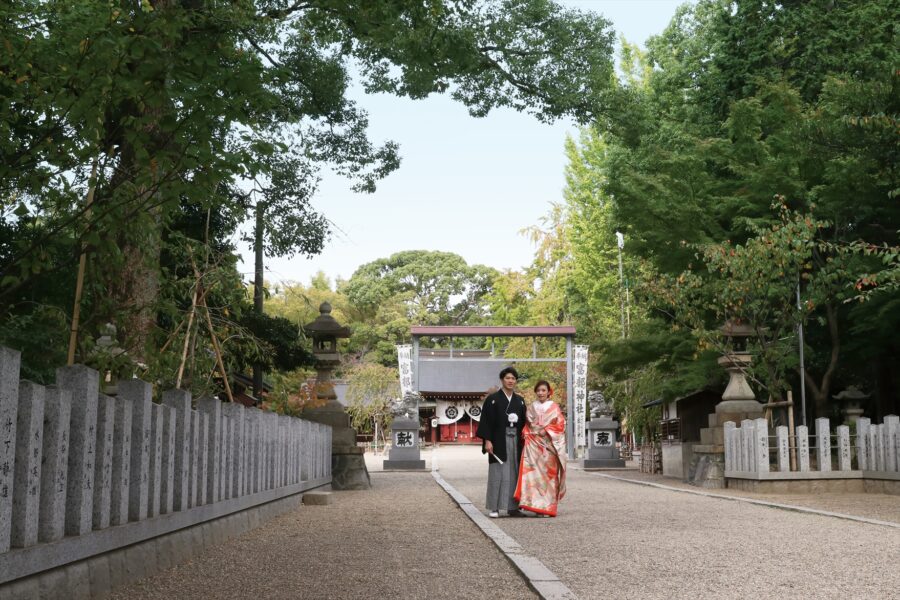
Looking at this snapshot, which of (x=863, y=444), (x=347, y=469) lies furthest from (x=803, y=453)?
(x=347, y=469)

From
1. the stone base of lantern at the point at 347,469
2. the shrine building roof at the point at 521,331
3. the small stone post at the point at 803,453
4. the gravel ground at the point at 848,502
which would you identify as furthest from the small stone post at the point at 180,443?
the shrine building roof at the point at 521,331

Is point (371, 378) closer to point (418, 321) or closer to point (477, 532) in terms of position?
point (418, 321)

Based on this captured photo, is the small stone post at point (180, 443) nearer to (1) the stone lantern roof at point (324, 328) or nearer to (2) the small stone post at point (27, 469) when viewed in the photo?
(2) the small stone post at point (27, 469)

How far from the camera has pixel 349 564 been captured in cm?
636

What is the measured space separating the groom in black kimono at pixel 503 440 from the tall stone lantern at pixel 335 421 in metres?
6.02

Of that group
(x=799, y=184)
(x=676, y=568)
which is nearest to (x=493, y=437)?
(x=676, y=568)

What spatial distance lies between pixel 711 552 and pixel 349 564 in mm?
2564

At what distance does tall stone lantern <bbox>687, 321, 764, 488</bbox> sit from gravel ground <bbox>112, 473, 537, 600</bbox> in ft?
22.1

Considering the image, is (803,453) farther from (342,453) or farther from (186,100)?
(186,100)

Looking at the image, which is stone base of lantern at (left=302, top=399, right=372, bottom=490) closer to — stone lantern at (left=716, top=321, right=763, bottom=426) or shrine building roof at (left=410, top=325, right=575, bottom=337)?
stone lantern at (left=716, top=321, right=763, bottom=426)

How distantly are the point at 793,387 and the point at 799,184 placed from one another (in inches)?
196

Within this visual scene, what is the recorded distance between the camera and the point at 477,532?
28.1ft

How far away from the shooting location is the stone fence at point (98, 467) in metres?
4.06

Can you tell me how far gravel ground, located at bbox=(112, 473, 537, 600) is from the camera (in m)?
5.22
